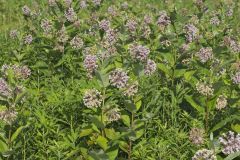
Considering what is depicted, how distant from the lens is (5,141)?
11.5 ft

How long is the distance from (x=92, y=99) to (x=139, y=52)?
Answer: 2.73 ft

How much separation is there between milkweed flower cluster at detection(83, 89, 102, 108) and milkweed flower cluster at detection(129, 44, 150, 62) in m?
0.77

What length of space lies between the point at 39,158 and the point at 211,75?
5.44 feet

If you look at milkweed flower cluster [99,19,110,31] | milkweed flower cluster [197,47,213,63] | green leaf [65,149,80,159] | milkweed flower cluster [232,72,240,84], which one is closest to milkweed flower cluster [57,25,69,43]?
milkweed flower cluster [99,19,110,31]

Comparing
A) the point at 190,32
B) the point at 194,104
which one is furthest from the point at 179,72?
the point at 190,32

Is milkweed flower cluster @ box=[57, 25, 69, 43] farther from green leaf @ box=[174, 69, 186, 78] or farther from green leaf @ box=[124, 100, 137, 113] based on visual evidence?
green leaf @ box=[124, 100, 137, 113]

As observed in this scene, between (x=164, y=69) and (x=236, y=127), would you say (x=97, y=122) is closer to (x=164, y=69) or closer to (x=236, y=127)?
(x=236, y=127)

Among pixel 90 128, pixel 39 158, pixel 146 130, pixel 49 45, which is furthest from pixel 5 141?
pixel 49 45

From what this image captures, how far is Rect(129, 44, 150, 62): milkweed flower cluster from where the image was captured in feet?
13.4

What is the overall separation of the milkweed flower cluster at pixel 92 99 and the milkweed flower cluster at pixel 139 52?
2.52ft

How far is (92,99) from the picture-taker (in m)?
3.48

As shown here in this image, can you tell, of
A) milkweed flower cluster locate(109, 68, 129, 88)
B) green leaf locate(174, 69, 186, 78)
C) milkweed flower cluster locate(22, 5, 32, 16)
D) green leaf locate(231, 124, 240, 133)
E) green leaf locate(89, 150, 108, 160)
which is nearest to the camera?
green leaf locate(89, 150, 108, 160)

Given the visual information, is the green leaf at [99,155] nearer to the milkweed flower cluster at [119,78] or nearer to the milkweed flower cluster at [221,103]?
the milkweed flower cluster at [119,78]

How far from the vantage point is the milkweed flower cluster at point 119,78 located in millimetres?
3533
